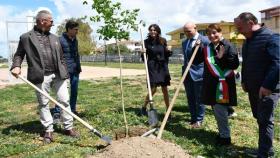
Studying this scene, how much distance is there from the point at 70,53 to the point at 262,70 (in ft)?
14.2

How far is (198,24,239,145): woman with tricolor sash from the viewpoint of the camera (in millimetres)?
6191

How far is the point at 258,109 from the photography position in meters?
5.33

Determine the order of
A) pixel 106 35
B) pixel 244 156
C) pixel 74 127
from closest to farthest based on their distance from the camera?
1. pixel 244 156
2. pixel 106 35
3. pixel 74 127

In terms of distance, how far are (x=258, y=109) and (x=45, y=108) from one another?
11.4ft

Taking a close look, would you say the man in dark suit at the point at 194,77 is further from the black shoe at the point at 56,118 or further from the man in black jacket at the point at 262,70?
the black shoe at the point at 56,118

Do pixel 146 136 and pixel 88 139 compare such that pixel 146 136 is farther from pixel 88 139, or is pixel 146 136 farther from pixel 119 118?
pixel 119 118

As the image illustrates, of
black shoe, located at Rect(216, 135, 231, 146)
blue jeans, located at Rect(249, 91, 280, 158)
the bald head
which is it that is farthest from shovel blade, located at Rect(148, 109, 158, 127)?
blue jeans, located at Rect(249, 91, 280, 158)

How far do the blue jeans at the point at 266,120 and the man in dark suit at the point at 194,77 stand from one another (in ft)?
6.48

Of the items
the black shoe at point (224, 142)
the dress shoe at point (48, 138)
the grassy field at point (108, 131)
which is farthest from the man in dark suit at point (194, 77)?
the dress shoe at point (48, 138)

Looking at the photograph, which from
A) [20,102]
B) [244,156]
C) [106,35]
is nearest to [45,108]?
[106,35]

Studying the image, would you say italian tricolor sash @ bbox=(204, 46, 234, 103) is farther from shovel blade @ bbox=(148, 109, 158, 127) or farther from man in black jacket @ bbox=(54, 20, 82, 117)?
man in black jacket @ bbox=(54, 20, 82, 117)

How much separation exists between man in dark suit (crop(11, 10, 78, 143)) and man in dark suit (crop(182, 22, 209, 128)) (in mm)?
2215

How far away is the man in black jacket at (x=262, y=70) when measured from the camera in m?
4.99

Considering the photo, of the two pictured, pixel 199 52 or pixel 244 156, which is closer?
pixel 244 156
